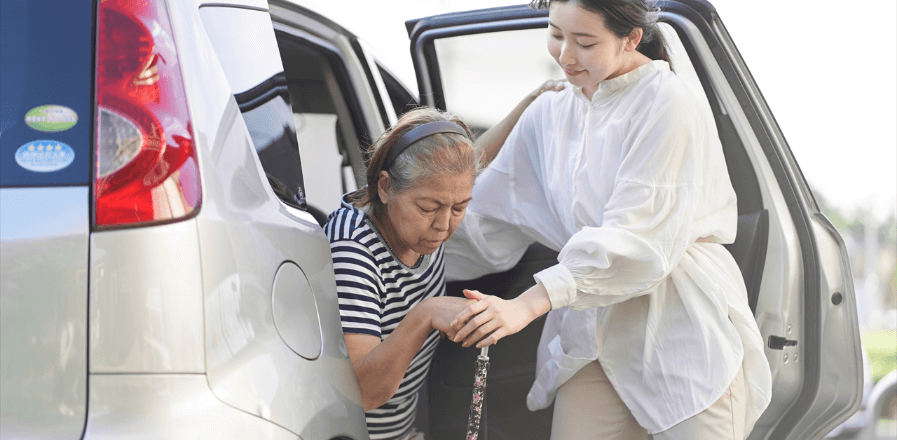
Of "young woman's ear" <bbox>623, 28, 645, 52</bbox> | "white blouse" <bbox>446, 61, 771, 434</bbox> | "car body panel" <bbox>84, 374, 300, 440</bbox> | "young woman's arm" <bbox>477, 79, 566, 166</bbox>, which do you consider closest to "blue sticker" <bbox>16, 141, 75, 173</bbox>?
"car body panel" <bbox>84, 374, 300, 440</bbox>

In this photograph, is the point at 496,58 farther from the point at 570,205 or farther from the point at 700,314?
the point at 700,314

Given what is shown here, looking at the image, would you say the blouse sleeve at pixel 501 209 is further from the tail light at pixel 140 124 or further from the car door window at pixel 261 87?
the tail light at pixel 140 124

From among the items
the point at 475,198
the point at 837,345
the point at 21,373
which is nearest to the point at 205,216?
the point at 21,373

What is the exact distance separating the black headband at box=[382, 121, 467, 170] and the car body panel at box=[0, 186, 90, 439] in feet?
3.09

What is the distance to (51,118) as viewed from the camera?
38.0 inches

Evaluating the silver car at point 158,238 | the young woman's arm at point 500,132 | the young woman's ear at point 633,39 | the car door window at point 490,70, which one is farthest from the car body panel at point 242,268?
the car door window at point 490,70

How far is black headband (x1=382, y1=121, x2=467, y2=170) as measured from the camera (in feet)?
5.89

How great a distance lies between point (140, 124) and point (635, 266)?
1.07m

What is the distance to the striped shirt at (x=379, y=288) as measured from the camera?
166cm

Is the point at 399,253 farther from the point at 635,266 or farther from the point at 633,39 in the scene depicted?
the point at 633,39

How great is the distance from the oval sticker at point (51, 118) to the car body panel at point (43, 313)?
83mm

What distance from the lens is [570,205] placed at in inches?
75.1

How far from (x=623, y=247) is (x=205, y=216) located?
0.92m

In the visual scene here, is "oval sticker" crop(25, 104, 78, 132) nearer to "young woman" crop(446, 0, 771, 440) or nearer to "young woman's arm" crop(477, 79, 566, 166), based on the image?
"young woman" crop(446, 0, 771, 440)
